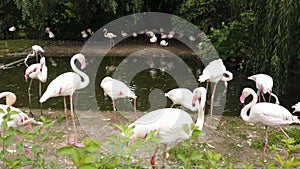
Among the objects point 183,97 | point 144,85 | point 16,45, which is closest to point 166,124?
point 183,97

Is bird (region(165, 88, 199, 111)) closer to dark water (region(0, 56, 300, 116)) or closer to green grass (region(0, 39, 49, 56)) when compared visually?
dark water (region(0, 56, 300, 116))

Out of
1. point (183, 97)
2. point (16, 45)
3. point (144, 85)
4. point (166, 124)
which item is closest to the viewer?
point (166, 124)

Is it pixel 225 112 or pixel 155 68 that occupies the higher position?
pixel 155 68

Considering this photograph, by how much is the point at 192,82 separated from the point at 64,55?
4.21 m

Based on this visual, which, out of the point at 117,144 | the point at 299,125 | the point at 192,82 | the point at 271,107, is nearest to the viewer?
the point at 117,144

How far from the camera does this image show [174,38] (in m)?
12.2

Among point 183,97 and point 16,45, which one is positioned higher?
point 16,45

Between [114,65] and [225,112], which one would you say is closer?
[225,112]

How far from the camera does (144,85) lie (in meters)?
7.10

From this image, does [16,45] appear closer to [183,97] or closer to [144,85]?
[144,85]

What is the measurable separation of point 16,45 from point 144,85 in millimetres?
5812

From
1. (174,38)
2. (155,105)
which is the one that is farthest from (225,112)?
(174,38)

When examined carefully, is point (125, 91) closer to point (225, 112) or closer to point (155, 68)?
point (225, 112)

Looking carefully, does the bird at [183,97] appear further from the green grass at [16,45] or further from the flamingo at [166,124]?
the green grass at [16,45]
